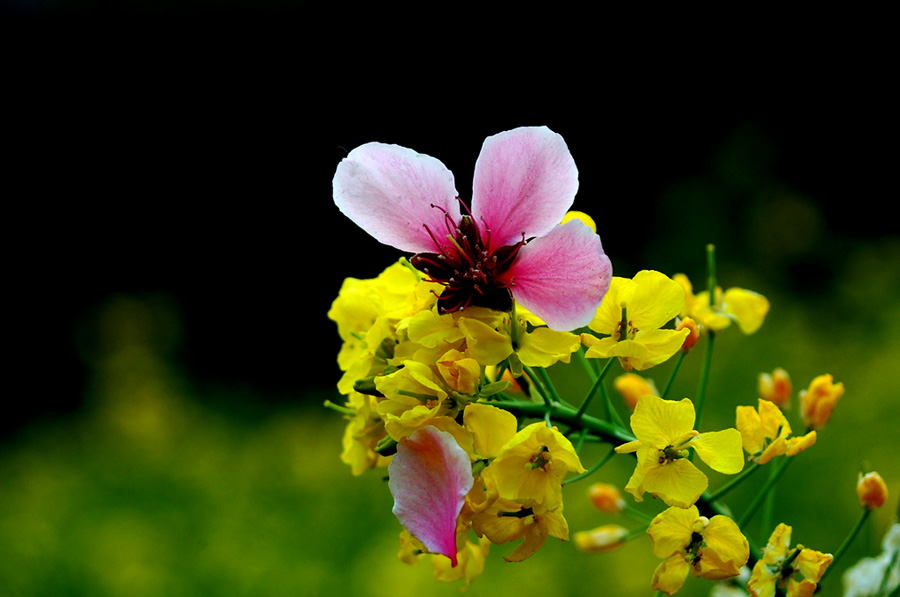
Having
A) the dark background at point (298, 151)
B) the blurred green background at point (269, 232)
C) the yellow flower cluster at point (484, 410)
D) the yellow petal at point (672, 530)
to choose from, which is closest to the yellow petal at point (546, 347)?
the yellow flower cluster at point (484, 410)

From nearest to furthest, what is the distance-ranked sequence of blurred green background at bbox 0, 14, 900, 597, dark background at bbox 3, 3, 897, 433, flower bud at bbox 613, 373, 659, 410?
flower bud at bbox 613, 373, 659, 410 < blurred green background at bbox 0, 14, 900, 597 < dark background at bbox 3, 3, 897, 433

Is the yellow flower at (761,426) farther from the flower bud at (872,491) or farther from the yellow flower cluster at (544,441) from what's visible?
the flower bud at (872,491)

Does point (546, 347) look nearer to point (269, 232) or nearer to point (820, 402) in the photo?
point (820, 402)

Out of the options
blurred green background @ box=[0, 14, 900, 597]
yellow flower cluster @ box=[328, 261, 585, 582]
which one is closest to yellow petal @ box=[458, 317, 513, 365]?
yellow flower cluster @ box=[328, 261, 585, 582]

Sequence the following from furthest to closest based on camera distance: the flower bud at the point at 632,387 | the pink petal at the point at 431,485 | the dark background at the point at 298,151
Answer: the dark background at the point at 298,151
the flower bud at the point at 632,387
the pink petal at the point at 431,485

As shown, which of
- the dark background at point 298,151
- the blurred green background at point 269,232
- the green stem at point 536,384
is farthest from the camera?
the dark background at point 298,151

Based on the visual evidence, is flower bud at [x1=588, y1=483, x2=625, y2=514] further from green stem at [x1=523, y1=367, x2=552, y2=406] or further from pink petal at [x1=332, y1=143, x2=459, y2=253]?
pink petal at [x1=332, y1=143, x2=459, y2=253]
